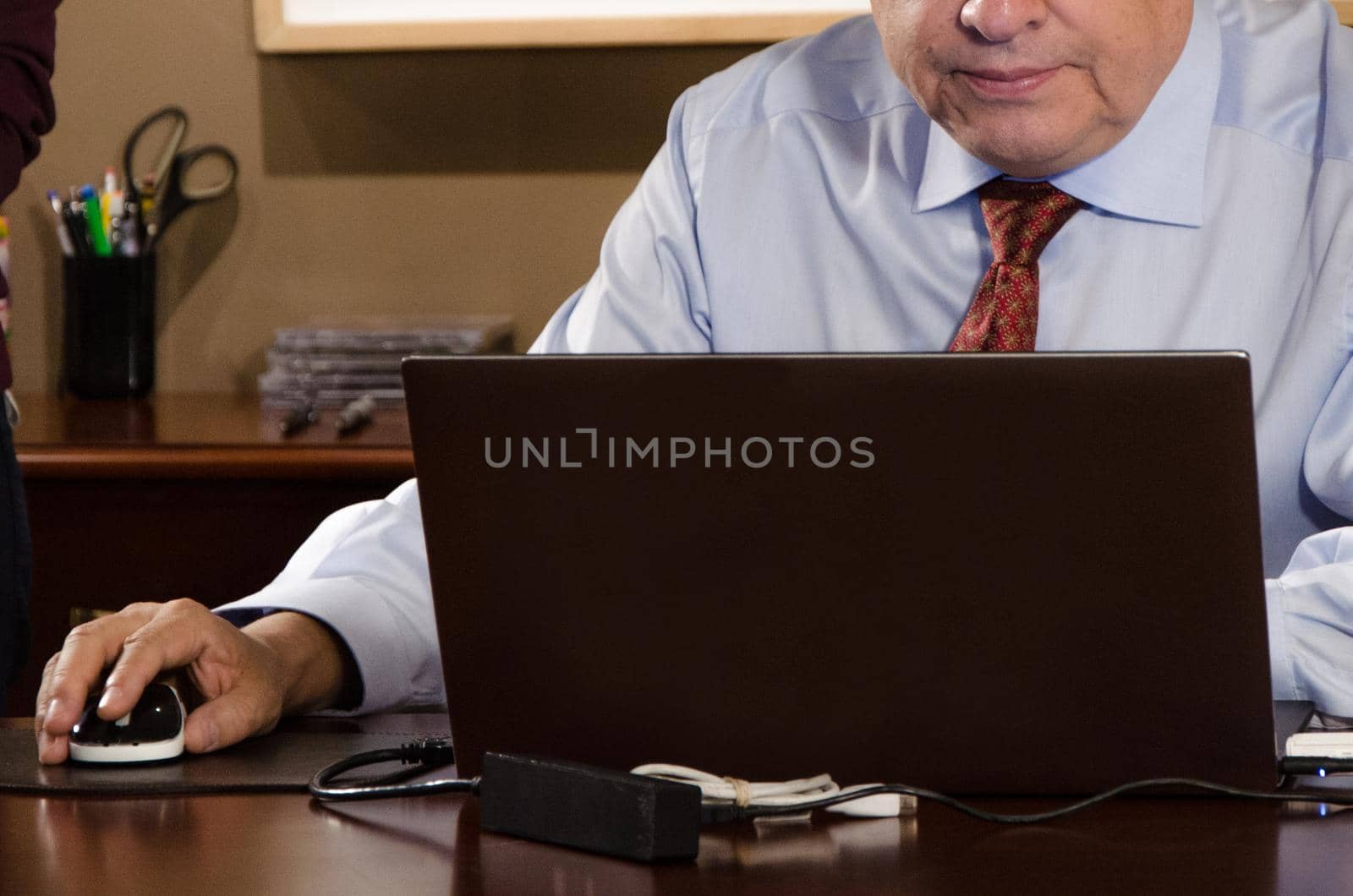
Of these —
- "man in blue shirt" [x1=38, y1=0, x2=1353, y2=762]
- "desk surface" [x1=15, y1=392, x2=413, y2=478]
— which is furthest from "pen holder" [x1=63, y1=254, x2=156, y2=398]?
"man in blue shirt" [x1=38, y1=0, x2=1353, y2=762]

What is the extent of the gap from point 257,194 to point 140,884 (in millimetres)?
1829

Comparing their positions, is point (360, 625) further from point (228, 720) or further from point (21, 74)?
point (21, 74)

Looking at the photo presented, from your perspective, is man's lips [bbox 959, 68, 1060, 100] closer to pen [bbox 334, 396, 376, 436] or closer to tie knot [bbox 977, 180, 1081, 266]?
tie knot [bbox 977, 180, 1081, 266]

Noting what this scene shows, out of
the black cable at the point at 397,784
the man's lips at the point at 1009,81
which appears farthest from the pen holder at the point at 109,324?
the black cable at the point at 397,784

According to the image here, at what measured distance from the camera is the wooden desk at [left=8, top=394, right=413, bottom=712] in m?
1.86

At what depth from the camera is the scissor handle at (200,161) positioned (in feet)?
7.68

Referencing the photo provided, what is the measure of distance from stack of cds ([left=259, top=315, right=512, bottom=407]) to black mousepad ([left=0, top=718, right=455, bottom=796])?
1.20m

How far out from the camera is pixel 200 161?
7.72ft

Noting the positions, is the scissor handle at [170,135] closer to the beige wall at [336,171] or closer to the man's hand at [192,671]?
the beige wall at [336,171]

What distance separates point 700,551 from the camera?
28.0 inches

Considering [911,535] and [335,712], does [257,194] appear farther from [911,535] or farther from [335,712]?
[911,535]

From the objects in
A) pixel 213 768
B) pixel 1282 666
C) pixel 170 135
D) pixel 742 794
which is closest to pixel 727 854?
pixel 742 794

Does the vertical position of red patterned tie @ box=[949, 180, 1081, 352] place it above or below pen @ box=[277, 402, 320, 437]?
above

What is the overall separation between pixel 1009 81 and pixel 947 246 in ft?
0.62
